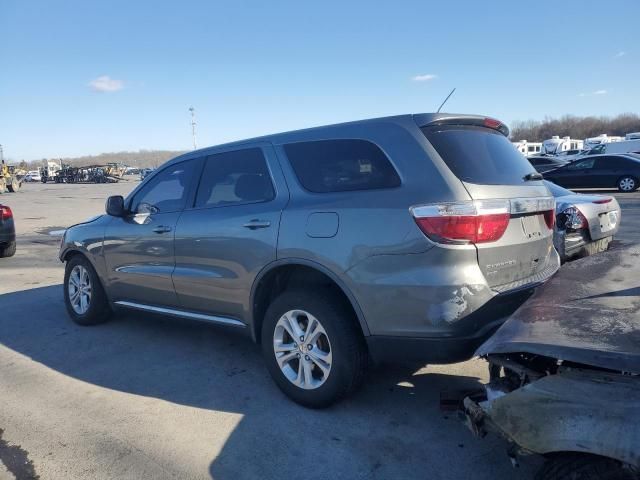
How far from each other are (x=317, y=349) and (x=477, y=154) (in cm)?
161

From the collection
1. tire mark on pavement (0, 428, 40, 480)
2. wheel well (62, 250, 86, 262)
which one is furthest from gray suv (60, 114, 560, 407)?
wheel well (62, 250, 86, 262)

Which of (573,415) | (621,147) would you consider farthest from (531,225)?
(621,147)

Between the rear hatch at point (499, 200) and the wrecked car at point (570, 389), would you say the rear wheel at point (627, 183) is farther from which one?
the wrecked car at point (570, 389)

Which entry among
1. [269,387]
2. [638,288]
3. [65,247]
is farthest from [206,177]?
[638,288]

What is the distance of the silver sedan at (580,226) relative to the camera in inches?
215

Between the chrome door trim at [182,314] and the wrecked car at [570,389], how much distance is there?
6.73 ft

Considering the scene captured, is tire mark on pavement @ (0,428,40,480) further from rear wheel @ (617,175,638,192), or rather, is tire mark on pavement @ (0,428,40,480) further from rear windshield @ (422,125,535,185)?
rear wheel @ (617,175,638,192)

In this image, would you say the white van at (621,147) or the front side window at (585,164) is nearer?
the front side window at (585,164)

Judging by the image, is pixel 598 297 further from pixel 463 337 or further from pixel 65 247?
pixel 65 247

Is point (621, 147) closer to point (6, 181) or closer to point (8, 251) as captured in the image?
point (8, 251)

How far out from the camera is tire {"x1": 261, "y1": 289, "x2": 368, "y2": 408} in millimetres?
3184

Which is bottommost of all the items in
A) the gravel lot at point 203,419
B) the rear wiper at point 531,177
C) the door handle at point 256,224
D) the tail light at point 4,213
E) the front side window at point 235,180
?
the gravel lot at point 203,419

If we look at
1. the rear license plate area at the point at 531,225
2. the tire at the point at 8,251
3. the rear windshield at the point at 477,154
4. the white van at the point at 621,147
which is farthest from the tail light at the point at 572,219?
the white van at the point at 621,147

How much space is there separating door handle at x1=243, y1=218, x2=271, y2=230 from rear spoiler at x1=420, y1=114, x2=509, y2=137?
124cm
